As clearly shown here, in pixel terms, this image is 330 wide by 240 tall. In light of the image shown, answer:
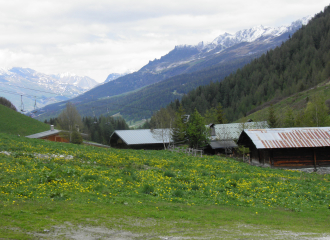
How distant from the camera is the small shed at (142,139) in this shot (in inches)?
2660

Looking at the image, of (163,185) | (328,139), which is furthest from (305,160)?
(163,185)

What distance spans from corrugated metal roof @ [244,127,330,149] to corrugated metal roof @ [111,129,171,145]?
99.1 feet

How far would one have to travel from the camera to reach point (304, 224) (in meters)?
12.2

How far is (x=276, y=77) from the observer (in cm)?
16062

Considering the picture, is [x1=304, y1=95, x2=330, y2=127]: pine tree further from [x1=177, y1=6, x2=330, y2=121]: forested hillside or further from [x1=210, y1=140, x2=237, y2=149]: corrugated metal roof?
[x1=177, y1=6, x2=330, y2=121]: forested hillside

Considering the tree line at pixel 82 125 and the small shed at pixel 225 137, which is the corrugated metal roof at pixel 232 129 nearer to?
the small shed at pixel 225 137

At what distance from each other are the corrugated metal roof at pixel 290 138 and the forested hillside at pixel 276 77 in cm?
10370

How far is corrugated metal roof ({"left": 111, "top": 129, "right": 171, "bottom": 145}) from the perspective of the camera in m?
67.7

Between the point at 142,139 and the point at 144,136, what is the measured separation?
1900 mm

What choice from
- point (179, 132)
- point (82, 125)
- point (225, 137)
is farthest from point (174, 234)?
point (82, 125)

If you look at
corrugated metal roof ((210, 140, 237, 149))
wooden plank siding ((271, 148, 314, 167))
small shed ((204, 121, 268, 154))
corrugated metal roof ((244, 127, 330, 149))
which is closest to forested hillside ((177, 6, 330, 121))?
small shed ((204, 121, 268, 154))

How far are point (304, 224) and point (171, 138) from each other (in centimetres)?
5857

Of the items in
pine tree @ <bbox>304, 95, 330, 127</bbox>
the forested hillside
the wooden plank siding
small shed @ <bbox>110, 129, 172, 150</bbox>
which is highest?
the forested hillside

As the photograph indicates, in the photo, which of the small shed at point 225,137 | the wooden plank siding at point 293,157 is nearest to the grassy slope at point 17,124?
the small shed at point 225,137
